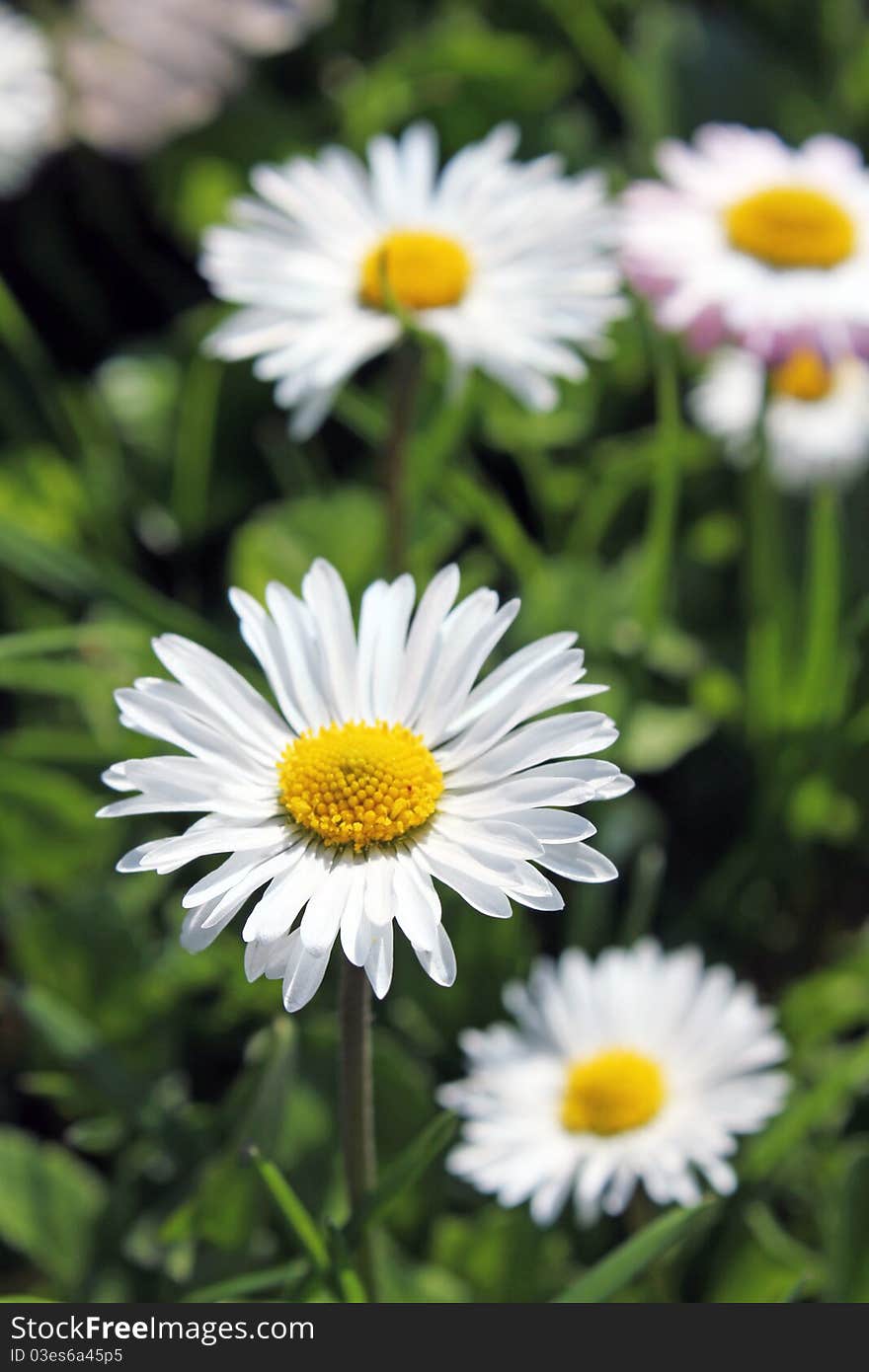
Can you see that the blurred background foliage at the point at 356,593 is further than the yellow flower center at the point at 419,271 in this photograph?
No

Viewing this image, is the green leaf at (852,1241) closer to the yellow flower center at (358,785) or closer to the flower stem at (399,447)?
the yellow flower center at (358,785)

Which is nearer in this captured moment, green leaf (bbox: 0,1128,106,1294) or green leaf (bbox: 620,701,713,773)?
green leaf (bbox: 0,1128,106,1294)

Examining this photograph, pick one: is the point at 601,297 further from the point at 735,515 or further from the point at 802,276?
the point at 735,515

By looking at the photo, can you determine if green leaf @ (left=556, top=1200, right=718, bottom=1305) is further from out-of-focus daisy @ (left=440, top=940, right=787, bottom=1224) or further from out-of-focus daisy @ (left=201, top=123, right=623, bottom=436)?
out-of-focus daisy @ (left=201, top=123, right=623, bottom=436)

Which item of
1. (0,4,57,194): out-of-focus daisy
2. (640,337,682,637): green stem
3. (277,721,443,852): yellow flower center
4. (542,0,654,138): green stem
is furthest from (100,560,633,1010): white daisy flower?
(542,0,654,138): green stem

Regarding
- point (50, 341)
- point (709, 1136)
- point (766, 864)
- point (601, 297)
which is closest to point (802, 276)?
point (601, 297)

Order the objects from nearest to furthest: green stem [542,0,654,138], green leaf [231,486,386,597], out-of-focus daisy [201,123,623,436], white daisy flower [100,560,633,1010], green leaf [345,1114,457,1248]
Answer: white daisy flower [100,560,633,1010]
green leaf [345,1114,457,1248]
out-of-focus daisy [201,123,623,436]
green leaf [231,486,386,597]
green stem [542,0,654,138]

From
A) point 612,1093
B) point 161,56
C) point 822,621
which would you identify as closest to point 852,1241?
point 612,1093

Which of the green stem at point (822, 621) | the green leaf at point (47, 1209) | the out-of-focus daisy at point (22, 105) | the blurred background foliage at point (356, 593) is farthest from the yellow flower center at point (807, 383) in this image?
the green leaf at point (47, 1209)
